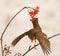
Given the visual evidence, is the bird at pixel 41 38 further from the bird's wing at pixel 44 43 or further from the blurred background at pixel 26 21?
the blurred background at pixel 26 21

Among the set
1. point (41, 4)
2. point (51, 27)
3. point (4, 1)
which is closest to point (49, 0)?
point (41, 4)

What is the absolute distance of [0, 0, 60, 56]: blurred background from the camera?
1355mm

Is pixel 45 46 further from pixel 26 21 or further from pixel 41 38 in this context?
pixel 26 21

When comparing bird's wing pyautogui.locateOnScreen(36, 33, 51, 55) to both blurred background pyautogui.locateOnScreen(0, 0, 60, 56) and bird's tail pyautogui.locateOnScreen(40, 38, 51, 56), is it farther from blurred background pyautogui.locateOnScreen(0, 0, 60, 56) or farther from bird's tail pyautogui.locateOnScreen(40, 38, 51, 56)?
blurred background pyautogui.locateOnScreen(0, 0, 60, 56)

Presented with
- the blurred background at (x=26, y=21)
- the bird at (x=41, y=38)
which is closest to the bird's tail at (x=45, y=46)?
the bird at (x=41, y=38)

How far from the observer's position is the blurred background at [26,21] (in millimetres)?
1355

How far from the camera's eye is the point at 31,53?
4.49 ft

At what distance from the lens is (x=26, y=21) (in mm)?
1407

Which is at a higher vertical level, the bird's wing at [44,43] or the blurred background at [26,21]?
the bird's wing at [44,43]

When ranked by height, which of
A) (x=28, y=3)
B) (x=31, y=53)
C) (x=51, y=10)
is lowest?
(x=31, y=53)

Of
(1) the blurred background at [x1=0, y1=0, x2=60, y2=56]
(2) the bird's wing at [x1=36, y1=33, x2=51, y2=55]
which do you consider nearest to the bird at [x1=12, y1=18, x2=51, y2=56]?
(2) the bird's wing at [x1=36, y1=33, x2=51, y2=55]

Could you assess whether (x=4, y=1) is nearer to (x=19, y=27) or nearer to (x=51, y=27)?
(x=19, y=27)

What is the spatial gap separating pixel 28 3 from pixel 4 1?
14 cm

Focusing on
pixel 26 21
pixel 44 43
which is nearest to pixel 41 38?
pixel 44 43
